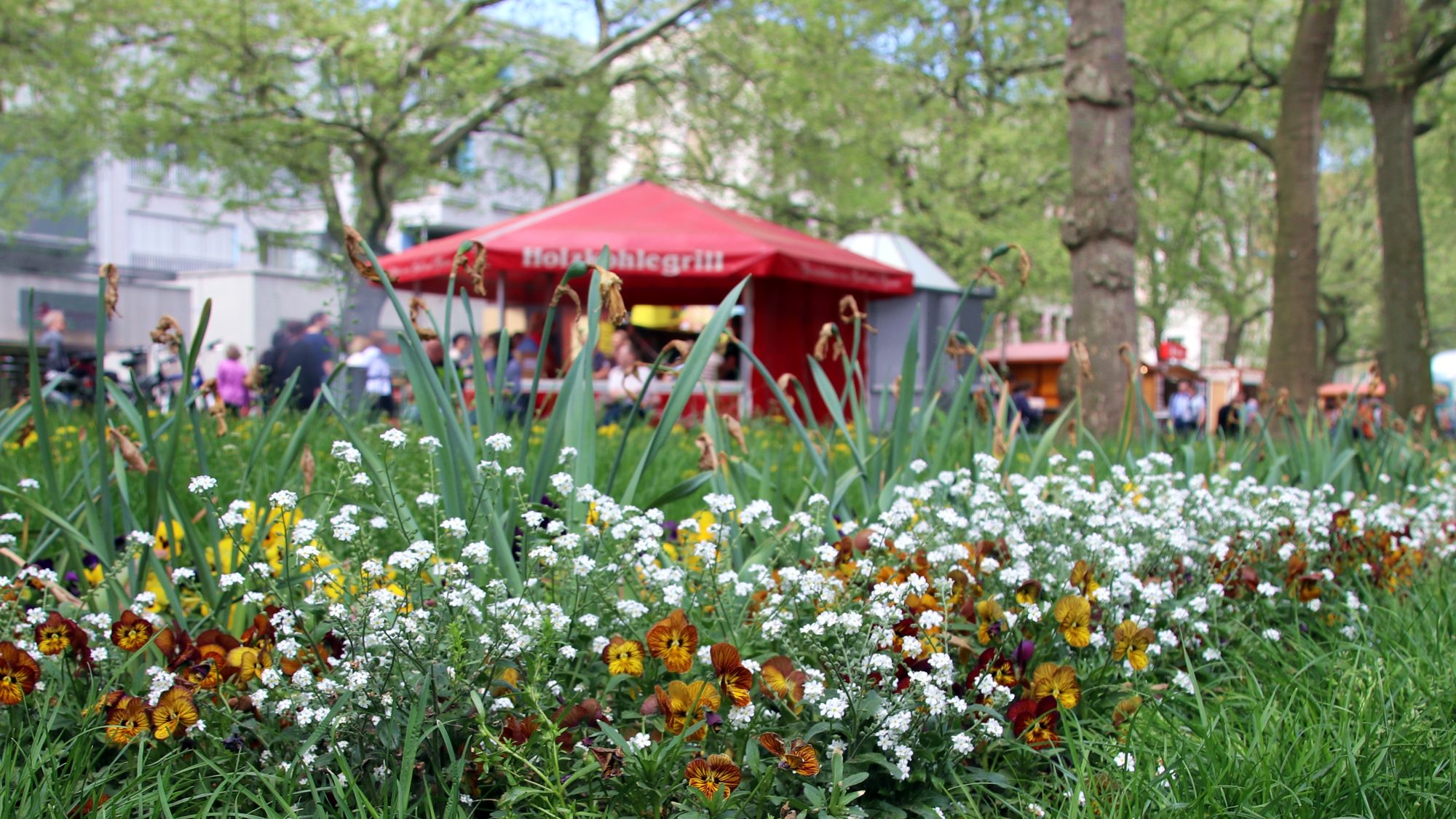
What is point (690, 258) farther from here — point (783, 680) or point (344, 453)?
point (783, 680)

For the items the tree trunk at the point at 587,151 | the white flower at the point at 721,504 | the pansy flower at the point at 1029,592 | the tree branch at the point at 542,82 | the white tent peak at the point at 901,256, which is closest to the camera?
the white flower at the point at 721,504

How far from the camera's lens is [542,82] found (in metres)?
16.5

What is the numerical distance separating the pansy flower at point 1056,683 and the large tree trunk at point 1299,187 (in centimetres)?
817

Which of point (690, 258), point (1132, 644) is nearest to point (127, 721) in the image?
point (1132, 644)

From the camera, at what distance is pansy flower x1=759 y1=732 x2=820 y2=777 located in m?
1.49

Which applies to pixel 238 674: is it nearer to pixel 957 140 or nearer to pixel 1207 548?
pixel 1207 548

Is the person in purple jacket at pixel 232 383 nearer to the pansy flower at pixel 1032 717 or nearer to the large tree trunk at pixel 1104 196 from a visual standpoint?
the large tree trunk at pixel 1104 196

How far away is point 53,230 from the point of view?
109 feet

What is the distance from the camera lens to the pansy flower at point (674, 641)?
5.52ft

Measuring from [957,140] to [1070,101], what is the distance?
48.3ft

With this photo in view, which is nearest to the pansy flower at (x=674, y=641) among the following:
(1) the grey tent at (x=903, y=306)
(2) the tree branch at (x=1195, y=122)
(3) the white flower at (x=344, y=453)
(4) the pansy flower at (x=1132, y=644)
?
(3) the white flower at (x=344, y=453)

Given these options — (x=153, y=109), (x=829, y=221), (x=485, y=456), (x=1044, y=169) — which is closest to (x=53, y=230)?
(x=153, y=109)

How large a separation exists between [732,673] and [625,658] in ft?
0.59

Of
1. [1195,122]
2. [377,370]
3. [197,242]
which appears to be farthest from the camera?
[197,242]
